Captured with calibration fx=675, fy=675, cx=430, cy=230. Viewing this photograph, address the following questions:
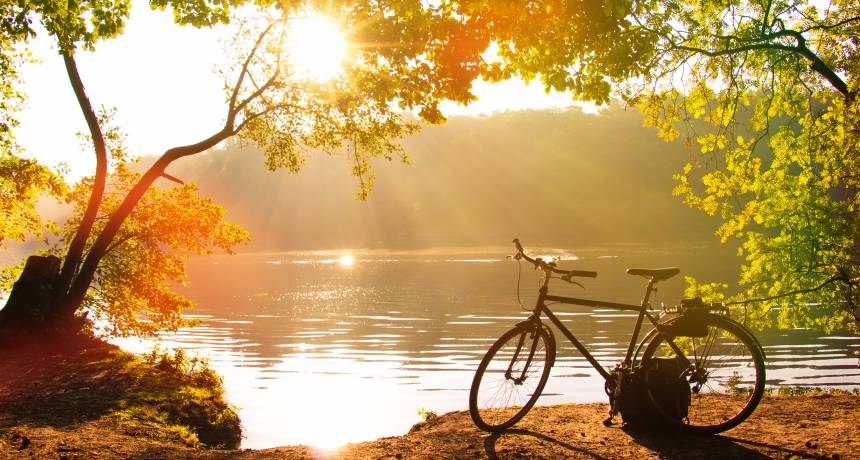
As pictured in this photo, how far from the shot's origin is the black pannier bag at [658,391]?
6.52 meters

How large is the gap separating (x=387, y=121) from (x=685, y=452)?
10.9 meters

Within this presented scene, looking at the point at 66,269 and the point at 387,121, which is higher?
the point at 387,121

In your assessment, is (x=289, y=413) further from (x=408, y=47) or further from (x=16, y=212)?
(x=408, y=47)

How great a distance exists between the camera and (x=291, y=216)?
614ft

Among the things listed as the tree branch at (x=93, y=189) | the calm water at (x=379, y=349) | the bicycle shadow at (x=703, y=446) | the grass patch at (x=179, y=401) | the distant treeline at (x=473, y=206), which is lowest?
the calm water at (x=379, y=349)

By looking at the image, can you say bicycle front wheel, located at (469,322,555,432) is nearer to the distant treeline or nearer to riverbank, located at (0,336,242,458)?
riverbank, located at (0,336,242,458)

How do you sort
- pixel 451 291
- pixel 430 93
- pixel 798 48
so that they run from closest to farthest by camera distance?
1. pixel 798 48
2. pixel 430 93
3. pixel 451 291

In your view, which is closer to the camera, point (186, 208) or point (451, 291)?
point (186, 208)

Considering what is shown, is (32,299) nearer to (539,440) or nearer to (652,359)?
(539,440)

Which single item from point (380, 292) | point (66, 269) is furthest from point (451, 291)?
point (66, 269)

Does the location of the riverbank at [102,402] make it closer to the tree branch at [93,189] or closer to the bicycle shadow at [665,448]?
the tree branch at [93,189]

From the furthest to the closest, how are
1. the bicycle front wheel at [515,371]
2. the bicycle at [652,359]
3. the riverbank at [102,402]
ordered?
the riverbank at [102,402]
the bicycle front wheel at [515,371]
the bicycle at [652,359]

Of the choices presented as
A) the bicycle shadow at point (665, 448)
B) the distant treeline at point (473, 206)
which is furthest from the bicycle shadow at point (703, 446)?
the distant treeline at point (473, 206)

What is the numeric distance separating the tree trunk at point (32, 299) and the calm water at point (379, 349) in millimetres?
3860
